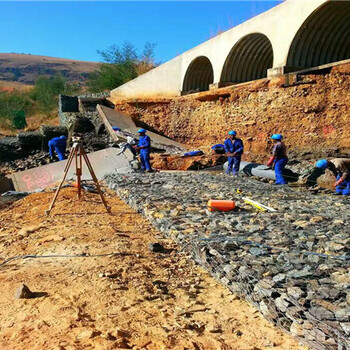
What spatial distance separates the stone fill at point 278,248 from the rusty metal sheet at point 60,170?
4031 mm

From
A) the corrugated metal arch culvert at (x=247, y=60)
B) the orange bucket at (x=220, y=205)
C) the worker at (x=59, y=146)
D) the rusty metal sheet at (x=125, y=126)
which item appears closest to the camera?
the orange bucket at (x=220, y=205)

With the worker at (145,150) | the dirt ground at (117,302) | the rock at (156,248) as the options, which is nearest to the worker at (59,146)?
the worker at (145,150)

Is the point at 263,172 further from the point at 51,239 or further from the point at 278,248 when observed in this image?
the point at 51,239

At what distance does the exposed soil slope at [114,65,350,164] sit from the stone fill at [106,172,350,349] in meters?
5.26

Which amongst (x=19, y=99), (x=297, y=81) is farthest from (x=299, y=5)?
(x=19, y=99)

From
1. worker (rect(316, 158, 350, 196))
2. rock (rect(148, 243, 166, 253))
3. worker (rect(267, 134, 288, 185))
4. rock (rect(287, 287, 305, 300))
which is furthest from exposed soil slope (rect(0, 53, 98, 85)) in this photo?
rock (rect(287, 287, 305, 300))

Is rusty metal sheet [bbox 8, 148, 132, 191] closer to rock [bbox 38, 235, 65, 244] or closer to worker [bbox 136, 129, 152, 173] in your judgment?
worker [bbox 136, 129, 152, 173]

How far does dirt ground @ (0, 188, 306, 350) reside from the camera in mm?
2713

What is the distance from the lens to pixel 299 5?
1244 centimetres

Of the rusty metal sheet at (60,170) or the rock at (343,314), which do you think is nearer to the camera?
the rock at (343,314)

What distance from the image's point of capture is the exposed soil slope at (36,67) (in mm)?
72650

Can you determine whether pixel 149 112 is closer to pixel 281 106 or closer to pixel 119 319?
pixel 281 106

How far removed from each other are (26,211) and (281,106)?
10394mm

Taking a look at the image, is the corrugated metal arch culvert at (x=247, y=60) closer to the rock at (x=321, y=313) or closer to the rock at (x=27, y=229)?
the rock at (x=27, y=229)
